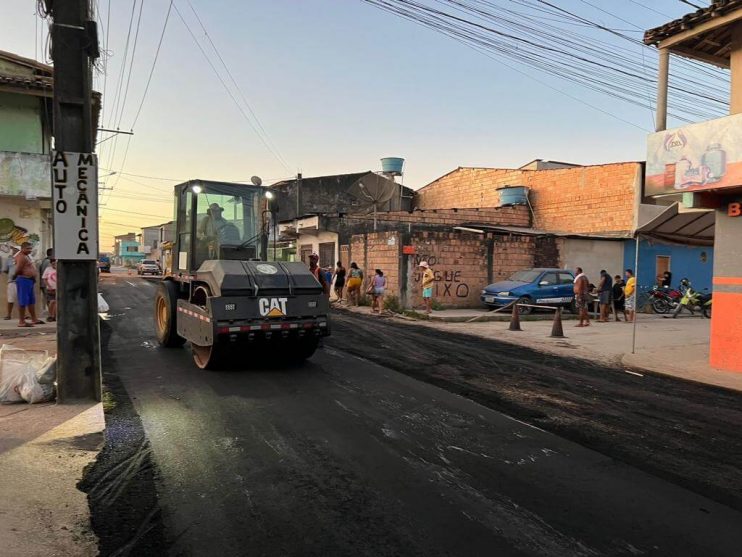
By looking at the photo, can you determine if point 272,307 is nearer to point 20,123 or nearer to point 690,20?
point 690,20

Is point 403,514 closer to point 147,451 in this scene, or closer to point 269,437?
point 269,437

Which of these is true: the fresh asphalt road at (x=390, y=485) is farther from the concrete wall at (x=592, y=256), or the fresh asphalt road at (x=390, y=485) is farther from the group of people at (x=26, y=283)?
the concrete wall at (x=592, y=256)

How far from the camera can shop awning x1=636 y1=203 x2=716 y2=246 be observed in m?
11.0

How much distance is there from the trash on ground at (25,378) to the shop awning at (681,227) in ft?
36.0

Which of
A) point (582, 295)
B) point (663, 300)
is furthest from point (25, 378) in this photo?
point (663, 300)

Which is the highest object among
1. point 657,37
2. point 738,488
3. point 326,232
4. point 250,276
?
point 657,37

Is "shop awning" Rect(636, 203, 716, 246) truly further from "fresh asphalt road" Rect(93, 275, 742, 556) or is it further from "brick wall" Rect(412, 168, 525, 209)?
"brick wall" Rect(412, 168, 525, 209)

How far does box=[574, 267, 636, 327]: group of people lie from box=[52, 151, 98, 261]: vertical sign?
13971 millimetres

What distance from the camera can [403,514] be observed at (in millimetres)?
3691

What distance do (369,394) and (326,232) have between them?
19.2 meters

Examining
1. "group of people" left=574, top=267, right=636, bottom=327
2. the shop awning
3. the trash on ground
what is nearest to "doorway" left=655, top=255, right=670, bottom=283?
"group of people" left=574, top=267, right=636, bottom=327

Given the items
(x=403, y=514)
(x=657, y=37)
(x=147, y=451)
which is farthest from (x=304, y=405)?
(x=657, y=37)

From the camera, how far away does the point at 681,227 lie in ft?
38.5

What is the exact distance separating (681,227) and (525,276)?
8388mm
